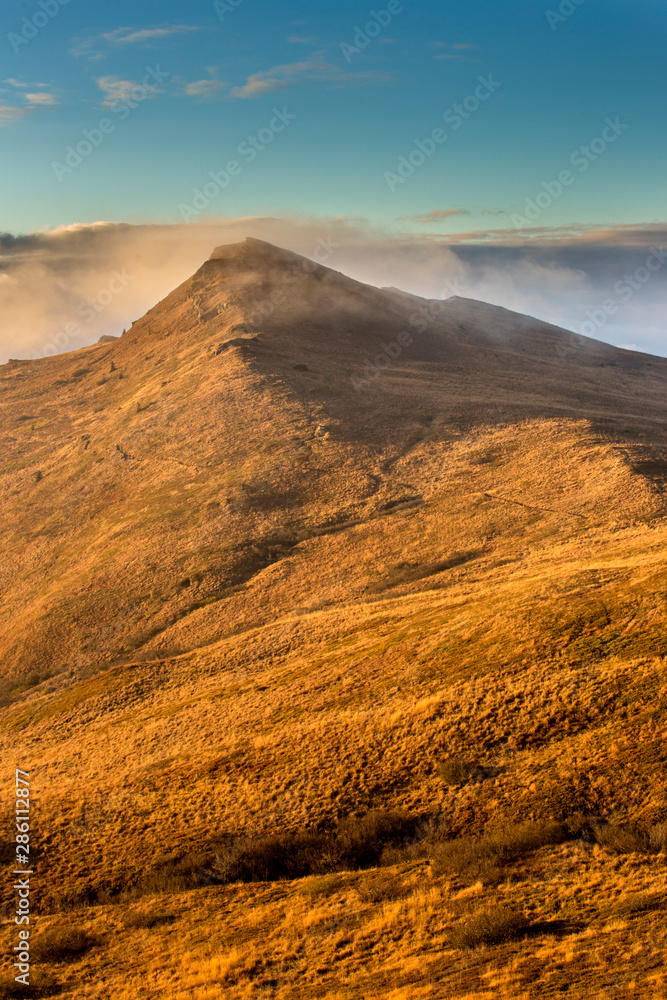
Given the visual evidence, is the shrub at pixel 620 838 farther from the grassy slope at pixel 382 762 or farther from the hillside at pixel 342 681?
the grassy slope at pixel 382 762

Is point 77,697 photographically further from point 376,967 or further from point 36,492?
point 36,492

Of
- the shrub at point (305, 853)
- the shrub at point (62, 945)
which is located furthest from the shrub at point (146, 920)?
the shrub at point (305, 853)

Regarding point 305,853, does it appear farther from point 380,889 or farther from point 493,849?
point 493,849

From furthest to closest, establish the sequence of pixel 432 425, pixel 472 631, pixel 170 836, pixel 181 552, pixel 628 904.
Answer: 1. pixel 432 425
2. pixel 181 552
3. pixel 472 631
4. pixel 170 836
5. pixel 628 904

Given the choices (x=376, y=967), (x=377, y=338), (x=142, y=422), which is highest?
(x=377, y=338)

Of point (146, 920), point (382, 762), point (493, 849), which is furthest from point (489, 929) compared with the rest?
point (146, 920)

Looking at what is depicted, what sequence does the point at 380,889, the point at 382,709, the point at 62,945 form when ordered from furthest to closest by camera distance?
the point at 382,709, the point at 62,945, the point at 380,889

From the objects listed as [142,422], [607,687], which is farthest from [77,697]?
[142,422]
